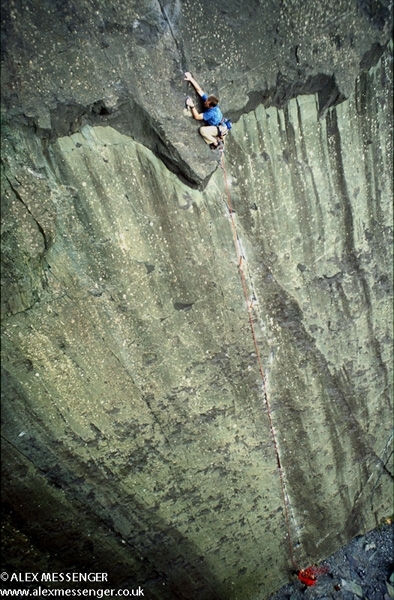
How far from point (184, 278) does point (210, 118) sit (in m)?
0.85

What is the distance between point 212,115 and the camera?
7.05 feet

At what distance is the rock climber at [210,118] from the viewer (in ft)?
6.98

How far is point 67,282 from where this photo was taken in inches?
83.7

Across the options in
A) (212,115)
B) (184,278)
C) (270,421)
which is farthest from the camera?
(270,421)

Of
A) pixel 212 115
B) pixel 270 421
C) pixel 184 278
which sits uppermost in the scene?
pixel 212 115

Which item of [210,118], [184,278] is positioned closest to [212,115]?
[210,118]

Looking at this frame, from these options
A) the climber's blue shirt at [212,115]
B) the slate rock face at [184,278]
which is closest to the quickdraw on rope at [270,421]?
the slate rock face at [184,278]

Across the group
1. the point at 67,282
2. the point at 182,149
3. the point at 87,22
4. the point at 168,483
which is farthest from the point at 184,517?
the point at 87,22

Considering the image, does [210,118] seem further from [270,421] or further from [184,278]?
[270,421]

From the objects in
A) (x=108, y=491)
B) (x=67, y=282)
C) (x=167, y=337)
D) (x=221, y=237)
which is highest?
(x=221, y=237)

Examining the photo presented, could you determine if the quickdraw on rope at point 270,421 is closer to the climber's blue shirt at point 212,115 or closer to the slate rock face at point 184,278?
the slate rock face at point 184,278

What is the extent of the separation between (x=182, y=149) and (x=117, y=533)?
232 centimetres

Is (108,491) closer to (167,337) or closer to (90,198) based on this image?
(167,337)

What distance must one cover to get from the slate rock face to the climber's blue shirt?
0.32 feet
